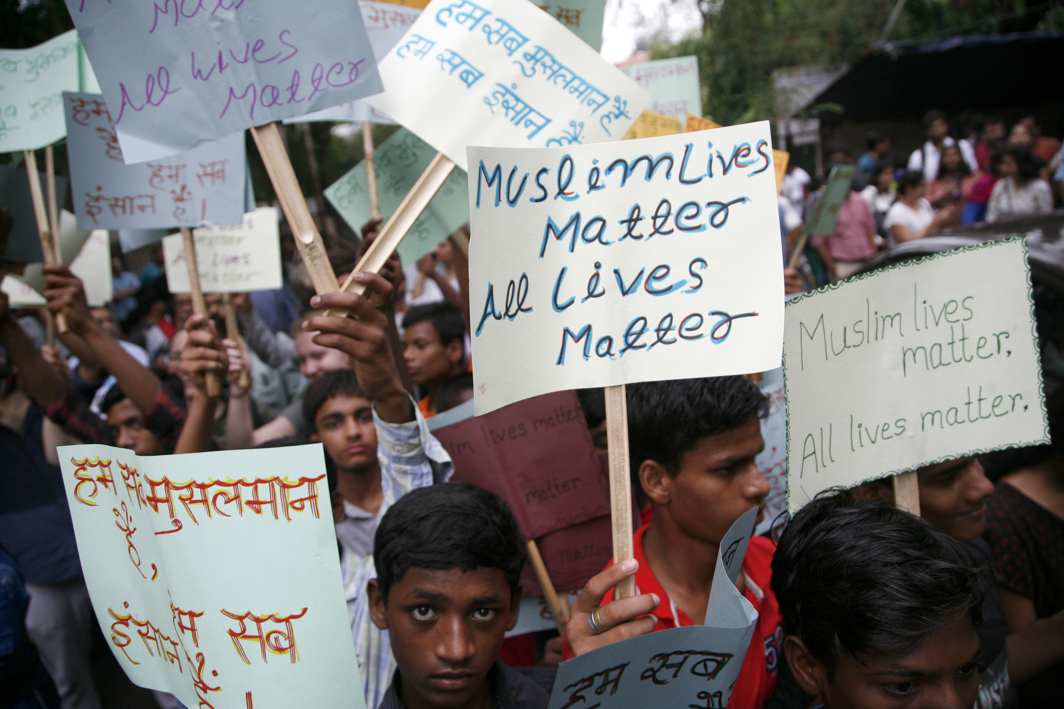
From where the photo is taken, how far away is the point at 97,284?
555cm

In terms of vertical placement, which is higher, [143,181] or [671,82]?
[671,82]

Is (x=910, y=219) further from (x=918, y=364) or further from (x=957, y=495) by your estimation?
A: (x=918, y=364)

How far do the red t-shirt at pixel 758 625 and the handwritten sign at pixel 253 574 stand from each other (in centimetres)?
62

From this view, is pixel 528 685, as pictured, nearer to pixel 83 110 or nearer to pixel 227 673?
pixel 227 673

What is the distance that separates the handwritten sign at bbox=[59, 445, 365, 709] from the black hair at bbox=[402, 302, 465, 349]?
2482 mm

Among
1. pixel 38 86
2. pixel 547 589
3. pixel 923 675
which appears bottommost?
pixel 547 589

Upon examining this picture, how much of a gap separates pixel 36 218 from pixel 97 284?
5.76ft

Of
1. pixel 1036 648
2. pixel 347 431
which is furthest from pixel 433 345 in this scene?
pixel 1036 648

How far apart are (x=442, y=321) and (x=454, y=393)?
623mm

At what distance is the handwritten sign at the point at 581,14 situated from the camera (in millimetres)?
3285

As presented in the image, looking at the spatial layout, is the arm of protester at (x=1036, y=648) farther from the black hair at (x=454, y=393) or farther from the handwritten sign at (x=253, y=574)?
the black hair at (x=454, y=393)

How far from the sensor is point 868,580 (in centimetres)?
183

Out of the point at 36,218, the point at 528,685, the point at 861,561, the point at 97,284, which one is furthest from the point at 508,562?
the point at 97,284

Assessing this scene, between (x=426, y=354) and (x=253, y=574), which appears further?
(x=426, y=354)
